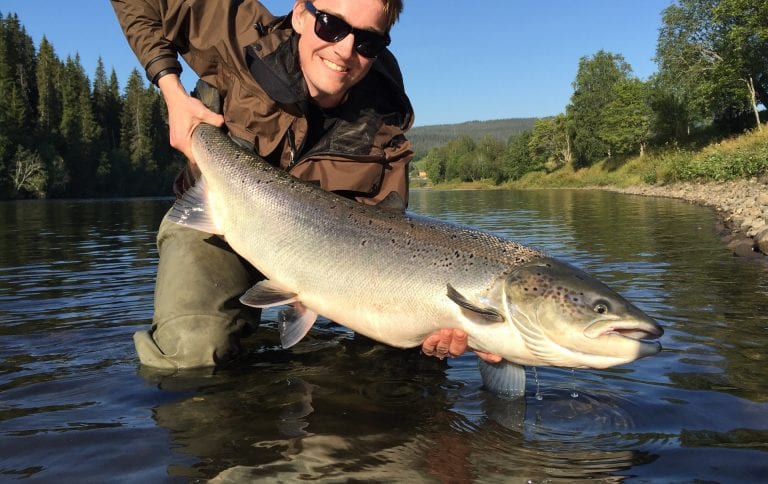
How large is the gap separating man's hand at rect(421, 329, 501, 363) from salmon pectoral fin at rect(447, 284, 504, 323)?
182 millimetres

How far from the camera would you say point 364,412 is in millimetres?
3500

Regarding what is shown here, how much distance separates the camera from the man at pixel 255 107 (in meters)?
3.90

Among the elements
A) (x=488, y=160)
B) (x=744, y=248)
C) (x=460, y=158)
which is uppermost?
(x=460, y=158)

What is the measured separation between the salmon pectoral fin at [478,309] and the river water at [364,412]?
63 centimetres

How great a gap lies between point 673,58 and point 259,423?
48.2 meters

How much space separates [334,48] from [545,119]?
92645 millimetres

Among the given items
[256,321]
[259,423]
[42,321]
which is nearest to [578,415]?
[259,423]

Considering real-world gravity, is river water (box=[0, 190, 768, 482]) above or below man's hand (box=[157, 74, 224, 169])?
below

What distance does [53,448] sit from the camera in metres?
2.98

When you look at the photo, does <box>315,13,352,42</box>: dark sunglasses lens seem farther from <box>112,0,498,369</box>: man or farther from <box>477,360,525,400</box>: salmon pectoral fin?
<box>477,360,525,400</box>: salmon pectoral fin

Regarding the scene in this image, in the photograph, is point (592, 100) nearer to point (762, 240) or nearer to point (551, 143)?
point (551, 143)

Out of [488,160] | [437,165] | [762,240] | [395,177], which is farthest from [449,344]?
[437,165]

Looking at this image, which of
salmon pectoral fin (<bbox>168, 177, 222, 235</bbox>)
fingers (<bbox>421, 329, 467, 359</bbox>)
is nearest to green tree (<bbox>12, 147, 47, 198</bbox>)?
salmon pectoral fin (<bbox>168, 177, 222, 235</bbox>)

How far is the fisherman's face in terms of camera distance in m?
3.83
